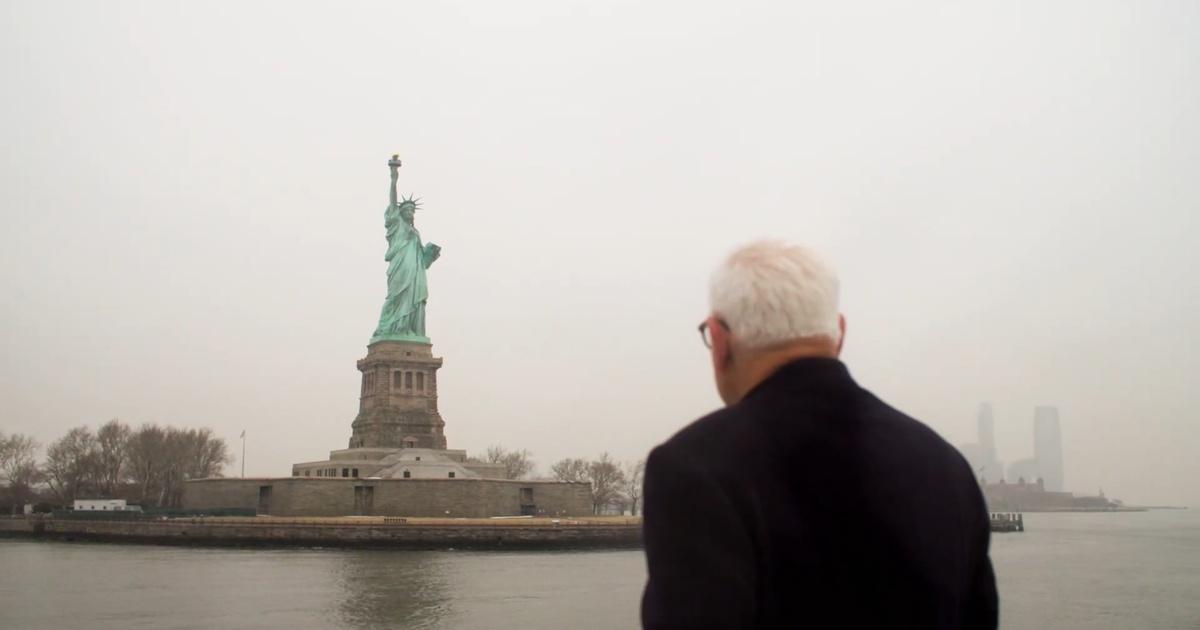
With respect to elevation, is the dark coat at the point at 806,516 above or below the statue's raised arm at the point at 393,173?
below

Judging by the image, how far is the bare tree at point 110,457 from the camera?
78938 millimetres

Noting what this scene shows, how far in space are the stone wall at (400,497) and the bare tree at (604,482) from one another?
71.9 feet

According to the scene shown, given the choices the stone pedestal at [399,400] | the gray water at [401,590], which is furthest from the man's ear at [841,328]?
the stone pedestal at [399,400]

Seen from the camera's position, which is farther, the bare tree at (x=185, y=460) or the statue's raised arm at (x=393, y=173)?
the bare tree at (x=185, y=460)

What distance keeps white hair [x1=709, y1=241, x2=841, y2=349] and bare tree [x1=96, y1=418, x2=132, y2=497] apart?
8500 cm

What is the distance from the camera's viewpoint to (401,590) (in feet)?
96.3

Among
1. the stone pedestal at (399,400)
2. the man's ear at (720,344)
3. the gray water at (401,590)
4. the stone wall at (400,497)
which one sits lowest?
the gray water at (401,590)

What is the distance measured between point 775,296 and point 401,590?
2866 cm

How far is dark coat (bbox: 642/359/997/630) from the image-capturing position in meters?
2.09

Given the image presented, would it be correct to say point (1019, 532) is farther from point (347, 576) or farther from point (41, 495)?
point (41, 495)

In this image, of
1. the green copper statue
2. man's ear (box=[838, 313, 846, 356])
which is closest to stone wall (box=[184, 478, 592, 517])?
the green copper statue

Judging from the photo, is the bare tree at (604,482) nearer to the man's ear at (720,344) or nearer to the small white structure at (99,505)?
the small white structure at (99,505)

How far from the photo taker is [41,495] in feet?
267

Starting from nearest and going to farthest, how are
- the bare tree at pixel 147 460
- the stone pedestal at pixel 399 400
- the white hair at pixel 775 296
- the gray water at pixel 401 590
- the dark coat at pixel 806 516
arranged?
1. the dark coat at pixel 806 516
2. the white hair at pixel 775 296
3. the gray water at pixel 401 590
4. the stone pedestal at pixel 399 400
5. the bare tree at pixel 147 460
